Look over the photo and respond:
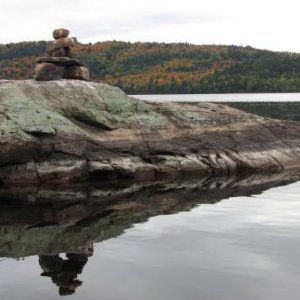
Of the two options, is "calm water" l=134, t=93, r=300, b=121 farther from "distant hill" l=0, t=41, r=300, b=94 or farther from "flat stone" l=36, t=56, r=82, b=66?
"flat stone" l=36, t=56, r=82, b=66

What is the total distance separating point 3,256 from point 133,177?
1226 cm

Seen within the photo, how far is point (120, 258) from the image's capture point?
14578 mm

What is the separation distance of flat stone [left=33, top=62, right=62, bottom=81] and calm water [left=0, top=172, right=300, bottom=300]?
7217mm

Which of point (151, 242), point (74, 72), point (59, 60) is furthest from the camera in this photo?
point (74, 72)

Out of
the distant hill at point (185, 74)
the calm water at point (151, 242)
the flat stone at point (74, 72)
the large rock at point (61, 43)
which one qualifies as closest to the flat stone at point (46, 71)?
the flat stone at point (74, 72)

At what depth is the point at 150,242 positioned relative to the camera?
16.1 m

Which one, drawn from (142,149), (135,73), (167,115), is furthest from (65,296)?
(135,73)

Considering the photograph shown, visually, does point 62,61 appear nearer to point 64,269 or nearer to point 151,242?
point 151,242

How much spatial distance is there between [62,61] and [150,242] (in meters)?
15.8

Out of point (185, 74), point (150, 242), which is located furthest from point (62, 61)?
point (185, 74)

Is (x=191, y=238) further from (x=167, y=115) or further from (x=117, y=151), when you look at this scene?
(x=167, y=115)

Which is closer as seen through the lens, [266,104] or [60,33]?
[60,33]

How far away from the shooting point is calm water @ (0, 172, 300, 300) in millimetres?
12383

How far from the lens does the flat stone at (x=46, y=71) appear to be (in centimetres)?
2894
